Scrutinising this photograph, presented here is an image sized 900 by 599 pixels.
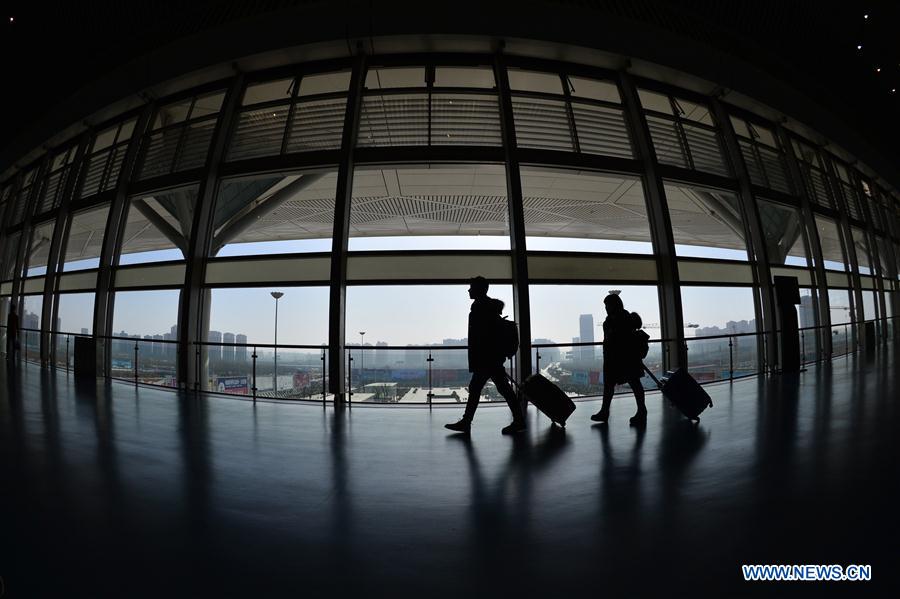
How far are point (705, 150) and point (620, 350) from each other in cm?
762

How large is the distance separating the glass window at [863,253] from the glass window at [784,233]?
6.34 metres

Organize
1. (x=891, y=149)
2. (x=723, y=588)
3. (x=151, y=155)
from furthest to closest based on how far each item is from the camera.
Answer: (x=891, y=149), (x=151, y=155), (x=723, y=588)

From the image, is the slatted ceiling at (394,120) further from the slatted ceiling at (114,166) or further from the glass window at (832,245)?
the glass window at (832,245)

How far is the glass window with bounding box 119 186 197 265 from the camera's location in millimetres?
9891

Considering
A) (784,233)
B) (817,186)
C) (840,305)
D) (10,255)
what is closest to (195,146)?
(10,255)

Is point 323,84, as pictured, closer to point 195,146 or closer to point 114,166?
point 195,146

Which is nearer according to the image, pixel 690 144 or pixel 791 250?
pixel 690 144

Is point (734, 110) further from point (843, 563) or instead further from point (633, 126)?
point (843, 563)

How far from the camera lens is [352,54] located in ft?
29.4

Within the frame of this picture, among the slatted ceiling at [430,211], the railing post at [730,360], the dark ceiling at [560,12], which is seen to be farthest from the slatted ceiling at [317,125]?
the railing post at [730,360]

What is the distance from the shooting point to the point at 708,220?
34.8 feet

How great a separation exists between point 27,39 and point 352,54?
7.52m

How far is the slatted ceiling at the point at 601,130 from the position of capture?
9078mm

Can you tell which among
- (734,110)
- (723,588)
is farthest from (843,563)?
(734,110)
